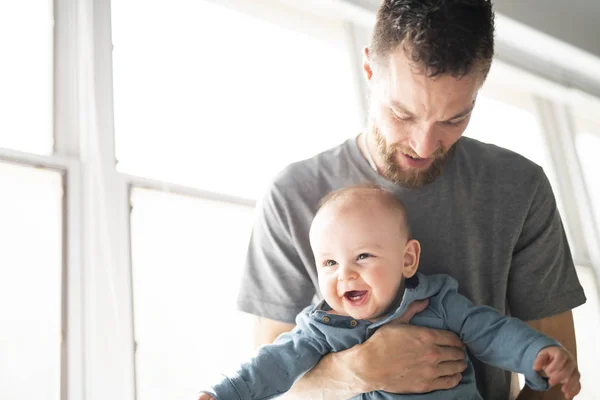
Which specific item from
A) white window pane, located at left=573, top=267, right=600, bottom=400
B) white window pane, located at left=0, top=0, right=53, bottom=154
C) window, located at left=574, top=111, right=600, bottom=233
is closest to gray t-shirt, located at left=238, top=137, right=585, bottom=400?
white window pane, located at left=0, top=0, right=53, bottom=154

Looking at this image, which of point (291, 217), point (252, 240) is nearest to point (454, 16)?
point (291, 217)

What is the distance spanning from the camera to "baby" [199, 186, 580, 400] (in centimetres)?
129

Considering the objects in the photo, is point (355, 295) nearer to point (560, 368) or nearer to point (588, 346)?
point (560, 368)

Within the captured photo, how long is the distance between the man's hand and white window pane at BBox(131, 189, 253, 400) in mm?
593

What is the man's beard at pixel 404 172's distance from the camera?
4.92 feet

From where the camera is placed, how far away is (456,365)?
1.32 metres

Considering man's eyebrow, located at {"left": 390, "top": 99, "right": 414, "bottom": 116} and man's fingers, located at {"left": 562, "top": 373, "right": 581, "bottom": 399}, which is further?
man's eyebrow, located at {"left": 390, "top": 99, "right": 414, "bottom": 116}

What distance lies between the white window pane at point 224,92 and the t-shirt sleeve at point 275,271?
0.49 meters

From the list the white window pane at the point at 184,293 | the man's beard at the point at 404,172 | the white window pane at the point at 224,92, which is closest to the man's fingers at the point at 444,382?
the man's beard at the point at 404,172

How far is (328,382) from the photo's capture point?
1.36 metres

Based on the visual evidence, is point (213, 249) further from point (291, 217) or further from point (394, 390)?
point (394, 390)

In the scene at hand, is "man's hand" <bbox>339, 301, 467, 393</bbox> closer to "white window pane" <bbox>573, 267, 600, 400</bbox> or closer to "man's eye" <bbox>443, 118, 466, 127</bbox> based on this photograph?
"man's eye" <bbox>443, 118, 466, 127</bbox>

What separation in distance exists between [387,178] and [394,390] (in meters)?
0.45

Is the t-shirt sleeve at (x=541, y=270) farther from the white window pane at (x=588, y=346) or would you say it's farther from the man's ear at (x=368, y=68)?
the white window pane at (x=588, y=346)
